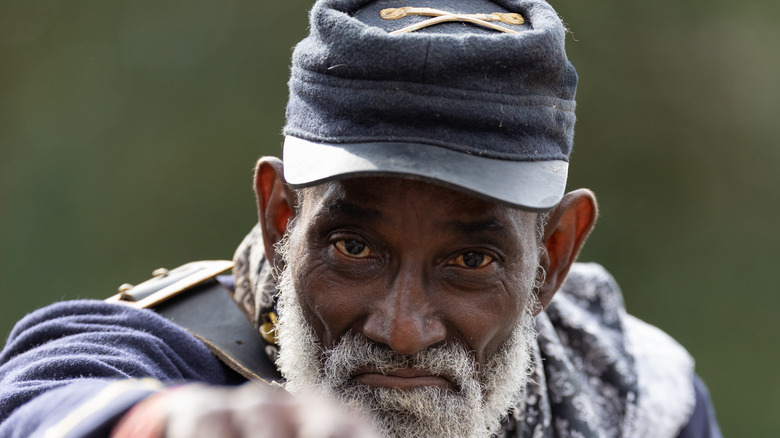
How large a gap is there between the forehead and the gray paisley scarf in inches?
20.4

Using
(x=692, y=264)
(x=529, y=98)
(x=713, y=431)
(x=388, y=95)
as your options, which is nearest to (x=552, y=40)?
(x=529, y=98)

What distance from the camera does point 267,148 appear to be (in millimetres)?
5801

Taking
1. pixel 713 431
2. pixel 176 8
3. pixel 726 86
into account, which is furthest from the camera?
pixel 726 86

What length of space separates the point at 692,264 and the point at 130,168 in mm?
3791

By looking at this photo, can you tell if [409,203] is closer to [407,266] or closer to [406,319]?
[407,266]

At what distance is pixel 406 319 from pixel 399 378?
15 centimetres

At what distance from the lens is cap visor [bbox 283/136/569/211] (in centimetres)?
191

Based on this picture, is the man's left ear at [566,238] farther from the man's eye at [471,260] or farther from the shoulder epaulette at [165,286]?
the shoulder epaulette at [165,286]

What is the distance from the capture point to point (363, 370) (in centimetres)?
204

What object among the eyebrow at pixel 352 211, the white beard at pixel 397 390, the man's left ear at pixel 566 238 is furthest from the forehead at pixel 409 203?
the man's left ear at pixel 566 238

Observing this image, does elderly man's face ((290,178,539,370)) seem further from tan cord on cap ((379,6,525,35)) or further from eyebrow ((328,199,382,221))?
tan cord on cap ((379,6,525,35))

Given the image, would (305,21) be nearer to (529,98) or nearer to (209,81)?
(209,81)

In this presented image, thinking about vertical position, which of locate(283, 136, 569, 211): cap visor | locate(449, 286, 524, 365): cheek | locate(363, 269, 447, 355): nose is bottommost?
locate(449, 286, 524, 365): cheek

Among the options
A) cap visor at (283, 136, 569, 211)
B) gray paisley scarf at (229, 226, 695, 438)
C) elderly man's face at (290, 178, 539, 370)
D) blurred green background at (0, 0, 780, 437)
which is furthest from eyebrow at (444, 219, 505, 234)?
blurred green background at (0, 0, 780, 437)
